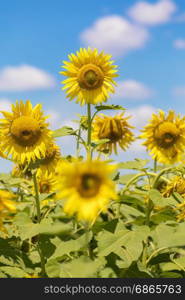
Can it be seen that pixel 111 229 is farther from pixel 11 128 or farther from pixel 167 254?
pixel 11 128

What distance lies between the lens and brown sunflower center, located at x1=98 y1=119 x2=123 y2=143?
5.44 m

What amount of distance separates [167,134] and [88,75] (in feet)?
3.61

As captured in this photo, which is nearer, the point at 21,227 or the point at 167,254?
the point at 21,227

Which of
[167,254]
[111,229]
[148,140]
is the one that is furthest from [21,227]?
[148,140]

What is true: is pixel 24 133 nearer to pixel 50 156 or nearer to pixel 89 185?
pixel 50 156

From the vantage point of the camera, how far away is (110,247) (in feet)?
10.0

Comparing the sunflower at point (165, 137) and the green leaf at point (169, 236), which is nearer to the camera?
the green leaf at point (169, 236)

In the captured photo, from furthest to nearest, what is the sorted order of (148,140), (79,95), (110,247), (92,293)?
(148,140)
(79,95)
(110,247)
(92,293)

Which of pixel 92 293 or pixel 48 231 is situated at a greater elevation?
pixel 48 231

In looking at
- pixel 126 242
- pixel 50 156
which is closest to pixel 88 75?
pixel 50 156

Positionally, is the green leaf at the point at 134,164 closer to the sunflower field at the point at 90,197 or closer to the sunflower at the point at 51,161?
the sunflower field at the point at 90,197

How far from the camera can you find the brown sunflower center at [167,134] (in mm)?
5121

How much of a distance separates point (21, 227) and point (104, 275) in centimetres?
81

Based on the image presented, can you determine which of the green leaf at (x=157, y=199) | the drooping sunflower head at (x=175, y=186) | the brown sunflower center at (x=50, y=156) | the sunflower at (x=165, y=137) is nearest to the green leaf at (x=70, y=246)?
the green leaf at (x=157, y=199)
